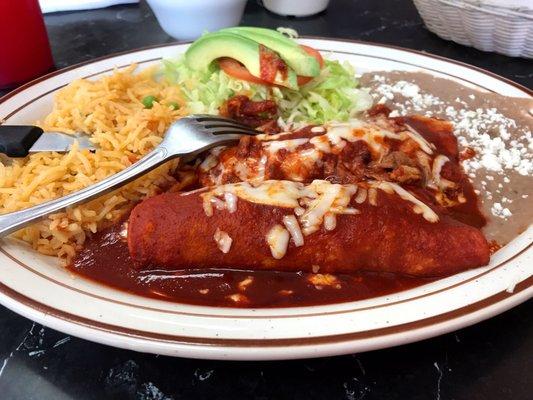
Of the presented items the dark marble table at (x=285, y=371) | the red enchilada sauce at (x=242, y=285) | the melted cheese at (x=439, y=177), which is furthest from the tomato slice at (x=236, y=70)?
the dark marble table at (x=285, y=371)

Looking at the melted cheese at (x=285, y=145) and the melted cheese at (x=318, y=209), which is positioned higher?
the melted cheese at (x=318, y=209)

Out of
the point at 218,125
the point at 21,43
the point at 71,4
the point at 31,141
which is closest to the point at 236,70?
the point at 218,125

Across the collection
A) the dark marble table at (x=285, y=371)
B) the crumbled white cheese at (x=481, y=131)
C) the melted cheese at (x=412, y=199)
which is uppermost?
the melted cheese at (x=412, y=199)

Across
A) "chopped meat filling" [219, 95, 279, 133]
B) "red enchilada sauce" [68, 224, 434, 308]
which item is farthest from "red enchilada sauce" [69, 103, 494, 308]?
"chopped meat filling" [219, 95, 279, 133]

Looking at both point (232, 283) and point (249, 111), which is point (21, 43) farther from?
point (232, 283)

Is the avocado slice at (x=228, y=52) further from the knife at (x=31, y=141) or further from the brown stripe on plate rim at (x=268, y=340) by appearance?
the brown stripe on plate rim at (x=268, y=340)

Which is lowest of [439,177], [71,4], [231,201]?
[71,4]
